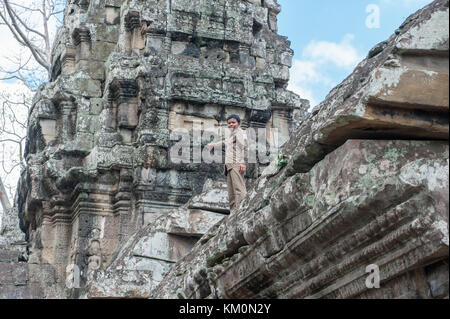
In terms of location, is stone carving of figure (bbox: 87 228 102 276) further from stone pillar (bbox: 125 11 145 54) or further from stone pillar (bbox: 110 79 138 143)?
stone pillar (bbox: 125 11 145 54)

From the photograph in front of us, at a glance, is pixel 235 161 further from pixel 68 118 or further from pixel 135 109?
pixel 68 118

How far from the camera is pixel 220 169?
12258 millimetres

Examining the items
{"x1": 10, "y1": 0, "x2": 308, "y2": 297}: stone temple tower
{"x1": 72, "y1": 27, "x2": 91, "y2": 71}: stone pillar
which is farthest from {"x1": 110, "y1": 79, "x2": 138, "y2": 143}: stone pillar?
{"x1": 72, "y1": 27, "x2": 91, "y2": 71}: stone pillar

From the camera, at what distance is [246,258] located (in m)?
4.60

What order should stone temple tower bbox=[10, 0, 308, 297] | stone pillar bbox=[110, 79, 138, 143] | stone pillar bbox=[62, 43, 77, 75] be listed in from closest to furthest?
stone temple tower bbox=[10, 0, 308, 297]
stone pillar bbox=[110, 79, 138, 143]
stone pillar bbox=[62, 43, 77, 75]

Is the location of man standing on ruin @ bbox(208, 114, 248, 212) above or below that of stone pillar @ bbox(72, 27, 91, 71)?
below

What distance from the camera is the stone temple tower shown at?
12047 mm

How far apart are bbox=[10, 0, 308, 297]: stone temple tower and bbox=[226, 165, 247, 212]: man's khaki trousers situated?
4349 mm

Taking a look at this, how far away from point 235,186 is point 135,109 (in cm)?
566

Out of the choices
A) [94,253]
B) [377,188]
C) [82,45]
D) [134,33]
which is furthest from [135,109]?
[377,188]

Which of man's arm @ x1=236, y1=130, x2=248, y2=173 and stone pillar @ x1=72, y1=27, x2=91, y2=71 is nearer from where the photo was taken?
man's arm @ x1=236, y1=130, x2=248, y2=173
